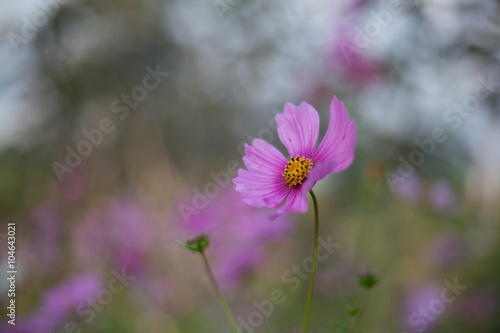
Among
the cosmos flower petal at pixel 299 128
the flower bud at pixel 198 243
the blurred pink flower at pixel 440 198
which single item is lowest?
the blurred pink flower at pixel 440 198

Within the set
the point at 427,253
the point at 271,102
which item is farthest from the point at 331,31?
the point at 427,253

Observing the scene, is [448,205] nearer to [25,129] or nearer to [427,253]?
[427,253]
